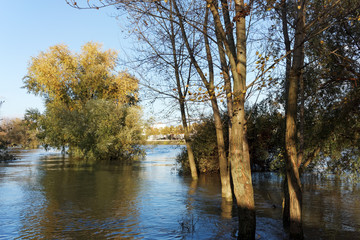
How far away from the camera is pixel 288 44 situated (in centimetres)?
834

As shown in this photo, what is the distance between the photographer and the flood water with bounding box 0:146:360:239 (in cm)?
900

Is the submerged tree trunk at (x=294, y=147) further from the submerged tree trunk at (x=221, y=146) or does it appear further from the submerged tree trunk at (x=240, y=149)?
the submerged tree trunk at (x=221, y=146)

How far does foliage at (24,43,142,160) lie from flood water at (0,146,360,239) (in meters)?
15.6

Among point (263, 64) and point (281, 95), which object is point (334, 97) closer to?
point (281, 95)

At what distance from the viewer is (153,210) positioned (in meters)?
11.8

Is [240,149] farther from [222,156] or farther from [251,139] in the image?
[251,139]

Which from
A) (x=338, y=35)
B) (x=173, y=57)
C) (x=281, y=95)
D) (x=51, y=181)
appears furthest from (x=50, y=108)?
(x=338, y=35)

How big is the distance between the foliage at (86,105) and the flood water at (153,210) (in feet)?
51.2

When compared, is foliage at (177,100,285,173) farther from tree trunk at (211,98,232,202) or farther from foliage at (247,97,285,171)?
tree trunk at (211,98,232,202)

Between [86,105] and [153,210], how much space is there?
25.6m

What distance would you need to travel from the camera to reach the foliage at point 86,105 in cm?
3466

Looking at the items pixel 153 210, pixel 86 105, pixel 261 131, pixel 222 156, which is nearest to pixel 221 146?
pixel 222 156

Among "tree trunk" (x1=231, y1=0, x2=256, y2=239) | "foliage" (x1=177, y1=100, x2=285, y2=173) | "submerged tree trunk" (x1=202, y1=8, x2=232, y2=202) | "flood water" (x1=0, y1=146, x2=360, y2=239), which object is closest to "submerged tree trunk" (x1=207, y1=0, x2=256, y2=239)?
"tree trunk" (x1=231, y1=0, x2=256, y2=239)

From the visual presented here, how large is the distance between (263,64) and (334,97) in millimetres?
6617
